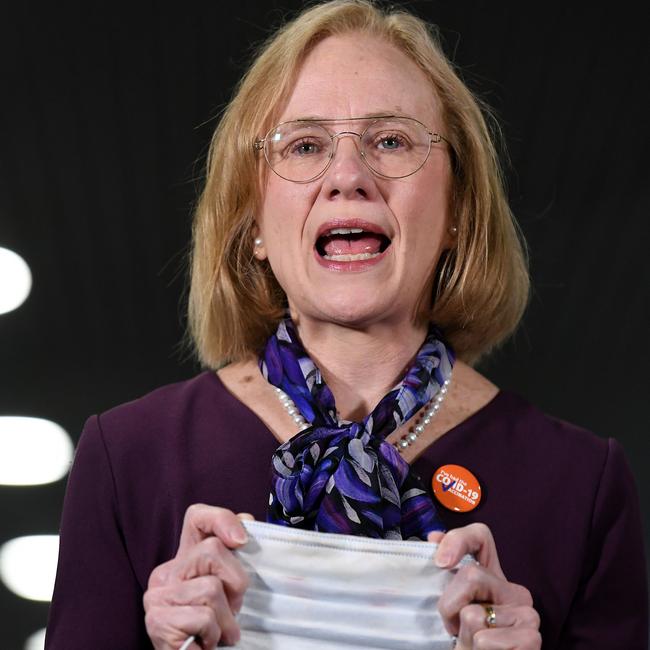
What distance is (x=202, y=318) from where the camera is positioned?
2008 mm

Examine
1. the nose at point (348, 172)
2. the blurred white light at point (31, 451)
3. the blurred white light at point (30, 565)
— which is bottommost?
the blurred white light at point (30, 565)

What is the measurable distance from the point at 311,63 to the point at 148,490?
28.1 inches

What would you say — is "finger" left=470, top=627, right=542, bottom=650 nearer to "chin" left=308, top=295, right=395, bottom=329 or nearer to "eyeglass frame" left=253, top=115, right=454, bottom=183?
"chin" left=308, top=295, right=395, bottom=329

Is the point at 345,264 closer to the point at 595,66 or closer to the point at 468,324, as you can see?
the point at 468,324

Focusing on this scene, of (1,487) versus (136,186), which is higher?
(136,186)

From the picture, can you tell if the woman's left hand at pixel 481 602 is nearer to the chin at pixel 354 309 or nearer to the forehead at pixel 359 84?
the chin at pixel 354 309

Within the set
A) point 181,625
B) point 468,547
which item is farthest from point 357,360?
point 181,625

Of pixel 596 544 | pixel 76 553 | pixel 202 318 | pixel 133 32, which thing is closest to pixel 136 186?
pixel 133 32

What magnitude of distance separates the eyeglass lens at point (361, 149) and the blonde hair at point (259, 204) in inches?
3.0

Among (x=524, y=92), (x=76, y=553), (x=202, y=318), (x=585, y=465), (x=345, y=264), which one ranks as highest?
(x=524, y=92)

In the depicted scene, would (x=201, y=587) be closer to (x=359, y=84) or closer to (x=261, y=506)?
(x=261, y=506)

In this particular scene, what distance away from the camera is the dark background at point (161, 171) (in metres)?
2.75

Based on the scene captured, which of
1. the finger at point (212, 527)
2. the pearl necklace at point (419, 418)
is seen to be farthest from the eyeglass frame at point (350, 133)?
the finger at point (212, 527)

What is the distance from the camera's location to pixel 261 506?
1.72 metres
